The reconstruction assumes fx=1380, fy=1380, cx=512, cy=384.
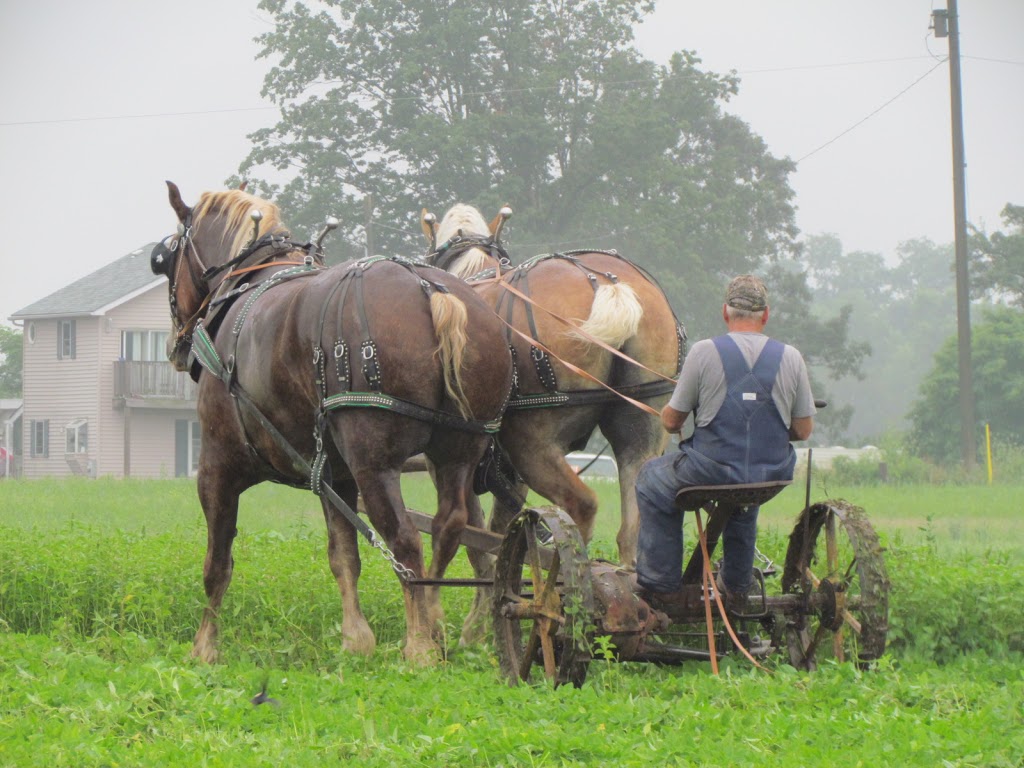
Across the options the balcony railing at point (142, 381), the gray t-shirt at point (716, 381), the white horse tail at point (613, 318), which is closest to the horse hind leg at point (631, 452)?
the white horse tail at point (613, 318)

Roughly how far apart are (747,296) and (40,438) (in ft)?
142

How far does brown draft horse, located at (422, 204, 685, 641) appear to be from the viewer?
729 cm

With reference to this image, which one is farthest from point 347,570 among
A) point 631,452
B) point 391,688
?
point 391,688

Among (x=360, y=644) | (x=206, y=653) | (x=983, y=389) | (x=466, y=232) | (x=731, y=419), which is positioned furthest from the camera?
(x=983, y=389)

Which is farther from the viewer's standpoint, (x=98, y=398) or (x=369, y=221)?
(x=98, y=398)

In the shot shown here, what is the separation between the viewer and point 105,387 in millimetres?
44125

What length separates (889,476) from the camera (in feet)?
87.0

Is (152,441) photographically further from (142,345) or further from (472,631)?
(472,631)

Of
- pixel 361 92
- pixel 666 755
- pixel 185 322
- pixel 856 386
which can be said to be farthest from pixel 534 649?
pixel 856 386

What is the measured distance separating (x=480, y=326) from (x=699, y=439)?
1.58 m

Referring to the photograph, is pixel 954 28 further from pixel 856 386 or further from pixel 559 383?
pixel 856 386

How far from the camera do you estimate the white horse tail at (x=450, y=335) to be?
21.7 feet

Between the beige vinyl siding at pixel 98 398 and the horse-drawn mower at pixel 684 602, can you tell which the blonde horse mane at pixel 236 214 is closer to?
the horse-drawn mower at pixel 684 602

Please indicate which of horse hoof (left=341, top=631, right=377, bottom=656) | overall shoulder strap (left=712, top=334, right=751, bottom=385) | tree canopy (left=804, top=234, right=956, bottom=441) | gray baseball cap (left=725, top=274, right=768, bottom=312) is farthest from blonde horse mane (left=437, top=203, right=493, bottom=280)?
tree canopy (left=804, top=234, right=956, bottom=441)
